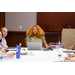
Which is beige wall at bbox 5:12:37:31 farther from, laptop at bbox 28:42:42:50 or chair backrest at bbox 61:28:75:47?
laptop at bbox 28:42:42:50

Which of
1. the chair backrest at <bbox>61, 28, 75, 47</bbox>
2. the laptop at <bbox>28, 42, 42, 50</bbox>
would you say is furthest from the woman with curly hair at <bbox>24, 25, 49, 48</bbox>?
the chair backrest at <bbox>61, 28, 75, 47</bbox>

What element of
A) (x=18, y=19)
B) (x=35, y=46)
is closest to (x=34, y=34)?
(x=35, y=46)

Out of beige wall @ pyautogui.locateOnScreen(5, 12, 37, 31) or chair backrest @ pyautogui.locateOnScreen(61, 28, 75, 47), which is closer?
chair backrest @ pyautogui.locateOnScreen(61, 28, 75, 47)

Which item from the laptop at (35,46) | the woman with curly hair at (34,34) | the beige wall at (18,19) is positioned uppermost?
the beige wall at (18,19)

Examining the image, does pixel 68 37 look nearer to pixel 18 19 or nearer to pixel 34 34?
pixel 34 34

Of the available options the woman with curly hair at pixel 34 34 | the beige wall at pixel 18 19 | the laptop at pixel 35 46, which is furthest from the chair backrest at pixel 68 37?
the beige wall at pixel 18 19

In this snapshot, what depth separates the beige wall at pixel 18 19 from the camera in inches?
208

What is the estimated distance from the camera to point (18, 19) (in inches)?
209

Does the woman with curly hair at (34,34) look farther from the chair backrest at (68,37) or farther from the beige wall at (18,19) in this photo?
the beige wall at (18,19)

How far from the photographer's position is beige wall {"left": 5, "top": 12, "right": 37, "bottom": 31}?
5285 millimetres

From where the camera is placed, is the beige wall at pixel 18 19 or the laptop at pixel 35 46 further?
the beige wall at pixel 18 19
